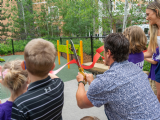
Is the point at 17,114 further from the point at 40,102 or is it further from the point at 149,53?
the point at 149,53

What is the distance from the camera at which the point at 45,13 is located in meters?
18.8

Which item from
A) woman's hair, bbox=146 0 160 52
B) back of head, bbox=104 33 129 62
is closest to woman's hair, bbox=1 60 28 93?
back of head, bbox=104 33 129 62

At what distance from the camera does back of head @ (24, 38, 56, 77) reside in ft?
3.59

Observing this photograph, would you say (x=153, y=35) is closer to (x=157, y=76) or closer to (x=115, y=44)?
(x=157, y=76)

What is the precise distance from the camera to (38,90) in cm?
112

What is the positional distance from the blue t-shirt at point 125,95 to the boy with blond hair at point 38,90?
0.34 metres

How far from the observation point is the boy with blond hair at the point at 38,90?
1.03 m

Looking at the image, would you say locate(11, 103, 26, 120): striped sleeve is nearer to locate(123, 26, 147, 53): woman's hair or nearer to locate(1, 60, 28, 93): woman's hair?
locate(1, 60, 28, 93): woman's hair

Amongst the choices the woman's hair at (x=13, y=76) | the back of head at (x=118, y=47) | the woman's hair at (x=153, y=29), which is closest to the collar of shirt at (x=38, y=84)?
the woman's hair at (x=13, y=76)

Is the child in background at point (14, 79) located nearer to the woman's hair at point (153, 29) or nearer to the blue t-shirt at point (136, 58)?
the blue t-shirt at point (136, 58)

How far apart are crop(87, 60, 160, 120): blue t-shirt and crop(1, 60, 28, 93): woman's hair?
0.70 m

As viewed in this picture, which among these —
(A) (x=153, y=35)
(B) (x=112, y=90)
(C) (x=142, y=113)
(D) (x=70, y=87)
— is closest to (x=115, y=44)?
(B) (x=112, y=90)

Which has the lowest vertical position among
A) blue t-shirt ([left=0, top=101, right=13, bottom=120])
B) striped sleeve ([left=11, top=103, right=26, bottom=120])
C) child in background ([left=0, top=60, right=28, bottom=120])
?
blue t-shirt ([left=0, top=101, right=13, bottom=120])

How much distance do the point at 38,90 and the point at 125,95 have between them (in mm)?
680
